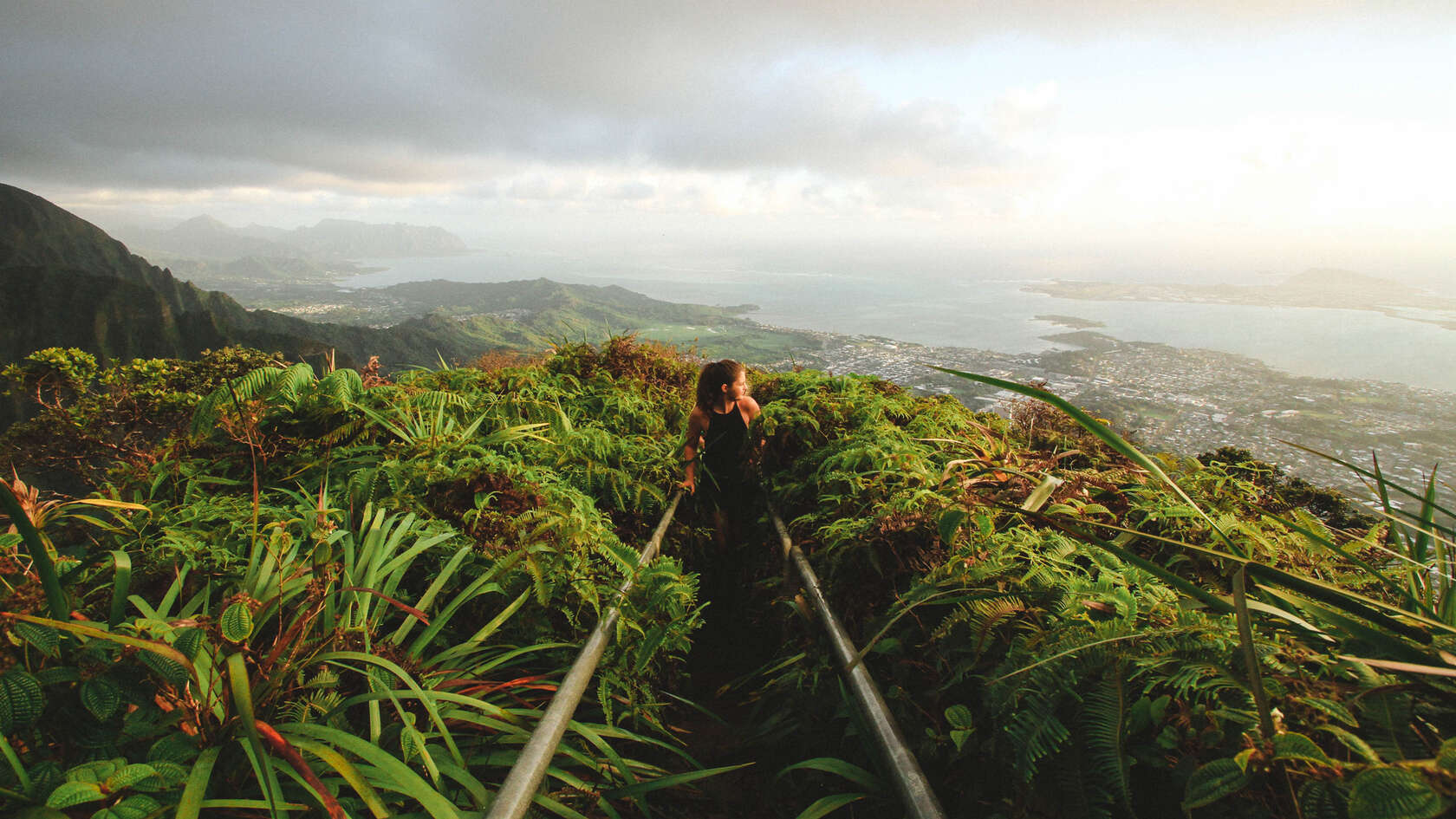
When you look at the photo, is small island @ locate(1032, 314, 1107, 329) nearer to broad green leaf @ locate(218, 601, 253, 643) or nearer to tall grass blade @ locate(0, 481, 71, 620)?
broad green leaf @ locate(218, 601, 253, 643)

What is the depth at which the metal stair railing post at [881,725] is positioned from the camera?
1.14 meters

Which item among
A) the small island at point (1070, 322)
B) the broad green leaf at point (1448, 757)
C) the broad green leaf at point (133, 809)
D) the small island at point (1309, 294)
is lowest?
the broad green leaf at point (133, 809)

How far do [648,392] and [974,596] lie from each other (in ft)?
12.1

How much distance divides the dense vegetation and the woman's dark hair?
934 mm

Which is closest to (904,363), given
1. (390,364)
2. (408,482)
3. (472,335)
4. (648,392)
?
(648,392)

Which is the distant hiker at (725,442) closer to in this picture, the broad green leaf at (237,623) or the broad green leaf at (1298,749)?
the broad green leaf at (237,623)

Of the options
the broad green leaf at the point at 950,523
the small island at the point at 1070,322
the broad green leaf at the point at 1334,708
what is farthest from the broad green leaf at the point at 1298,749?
the small island at the point at 1070,322

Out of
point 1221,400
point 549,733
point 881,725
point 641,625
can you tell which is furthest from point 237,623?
point 1221,400

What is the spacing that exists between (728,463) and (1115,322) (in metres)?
89.2

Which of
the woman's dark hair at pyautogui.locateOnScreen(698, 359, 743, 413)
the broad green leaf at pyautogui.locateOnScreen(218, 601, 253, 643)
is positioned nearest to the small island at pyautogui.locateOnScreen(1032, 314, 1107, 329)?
the woman's dark hair at pyautogui.locateOnScreen(698, 359, 743, 413)

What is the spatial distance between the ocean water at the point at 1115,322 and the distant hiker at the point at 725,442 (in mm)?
47610

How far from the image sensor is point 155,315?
5094 cm

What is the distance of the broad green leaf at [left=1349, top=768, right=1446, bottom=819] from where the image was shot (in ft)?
2.02

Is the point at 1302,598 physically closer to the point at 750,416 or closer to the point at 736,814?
the point at 736,814
